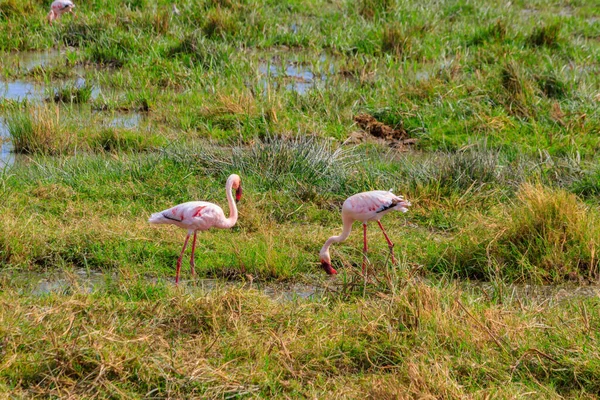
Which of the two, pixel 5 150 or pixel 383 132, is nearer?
pixel 5 150

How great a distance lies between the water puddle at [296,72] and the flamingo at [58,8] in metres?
2.85

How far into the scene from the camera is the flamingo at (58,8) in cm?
1319

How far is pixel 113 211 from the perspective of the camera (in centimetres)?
774

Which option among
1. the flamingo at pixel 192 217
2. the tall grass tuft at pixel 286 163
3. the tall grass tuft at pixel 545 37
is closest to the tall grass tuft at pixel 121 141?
the tall grass tuft at pixel 286 163

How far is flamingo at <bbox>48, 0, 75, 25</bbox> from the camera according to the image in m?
13.2

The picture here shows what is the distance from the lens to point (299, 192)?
26.9 ft

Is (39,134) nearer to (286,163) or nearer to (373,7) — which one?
(286,163)

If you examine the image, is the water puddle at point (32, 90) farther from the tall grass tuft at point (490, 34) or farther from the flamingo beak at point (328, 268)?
the tall grass tuft at point (490, 34)

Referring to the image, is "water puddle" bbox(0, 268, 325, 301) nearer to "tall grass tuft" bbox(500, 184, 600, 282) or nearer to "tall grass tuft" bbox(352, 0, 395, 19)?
"tall grass tuft" bbox(500, 184, 600, 282)

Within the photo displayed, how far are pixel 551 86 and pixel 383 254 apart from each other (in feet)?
15.6

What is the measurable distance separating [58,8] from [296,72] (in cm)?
349

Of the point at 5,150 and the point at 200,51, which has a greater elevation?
the point at 200,51

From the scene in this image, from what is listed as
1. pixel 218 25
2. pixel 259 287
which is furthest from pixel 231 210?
pixel 218 25

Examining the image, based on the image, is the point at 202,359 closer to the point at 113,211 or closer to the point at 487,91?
the point at 113,211
